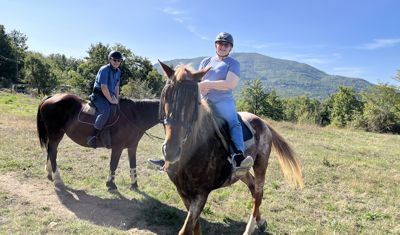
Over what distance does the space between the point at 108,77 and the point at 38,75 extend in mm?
41864

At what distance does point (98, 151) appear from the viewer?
34.3 feet

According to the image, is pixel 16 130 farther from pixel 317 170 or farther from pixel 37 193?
pixel 317 170

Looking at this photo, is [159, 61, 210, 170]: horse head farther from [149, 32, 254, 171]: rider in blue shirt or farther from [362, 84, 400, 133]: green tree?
[362, 84, 400, 133]: green tree

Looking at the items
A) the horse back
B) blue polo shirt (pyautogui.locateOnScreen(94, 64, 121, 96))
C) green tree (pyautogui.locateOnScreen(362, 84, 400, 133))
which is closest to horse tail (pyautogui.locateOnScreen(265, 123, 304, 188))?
blue polo shirt (pyautogui.locateOnScreen(94, 64, 121, 96))

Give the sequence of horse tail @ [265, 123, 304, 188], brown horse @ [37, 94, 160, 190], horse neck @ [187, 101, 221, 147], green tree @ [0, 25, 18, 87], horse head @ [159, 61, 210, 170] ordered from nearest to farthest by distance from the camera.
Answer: horse head @ [159, 61, 210, 170]
horse neck @ [187, 101, 221, 147]
horse tail @ [265, 123, 304, 188]
brown horse @ [37, 94, 160, 190]
green tree @ [0, 25, 18, 87]

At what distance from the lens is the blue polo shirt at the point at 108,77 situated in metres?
6.92

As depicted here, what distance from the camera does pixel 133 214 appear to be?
6086 millimetres

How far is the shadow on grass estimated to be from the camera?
5.61m

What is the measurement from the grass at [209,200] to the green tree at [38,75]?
119 feet

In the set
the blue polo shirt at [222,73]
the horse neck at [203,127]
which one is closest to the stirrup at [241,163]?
the horse neck at [203,127]

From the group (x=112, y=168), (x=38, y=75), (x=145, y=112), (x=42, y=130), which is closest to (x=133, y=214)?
(x=112, y=168)

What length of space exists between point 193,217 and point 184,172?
22.8 inches

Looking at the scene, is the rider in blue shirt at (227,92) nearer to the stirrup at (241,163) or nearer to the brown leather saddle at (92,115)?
the stirrup at (241,163)

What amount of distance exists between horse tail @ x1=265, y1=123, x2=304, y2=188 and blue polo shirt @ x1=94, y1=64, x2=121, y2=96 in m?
3.59
